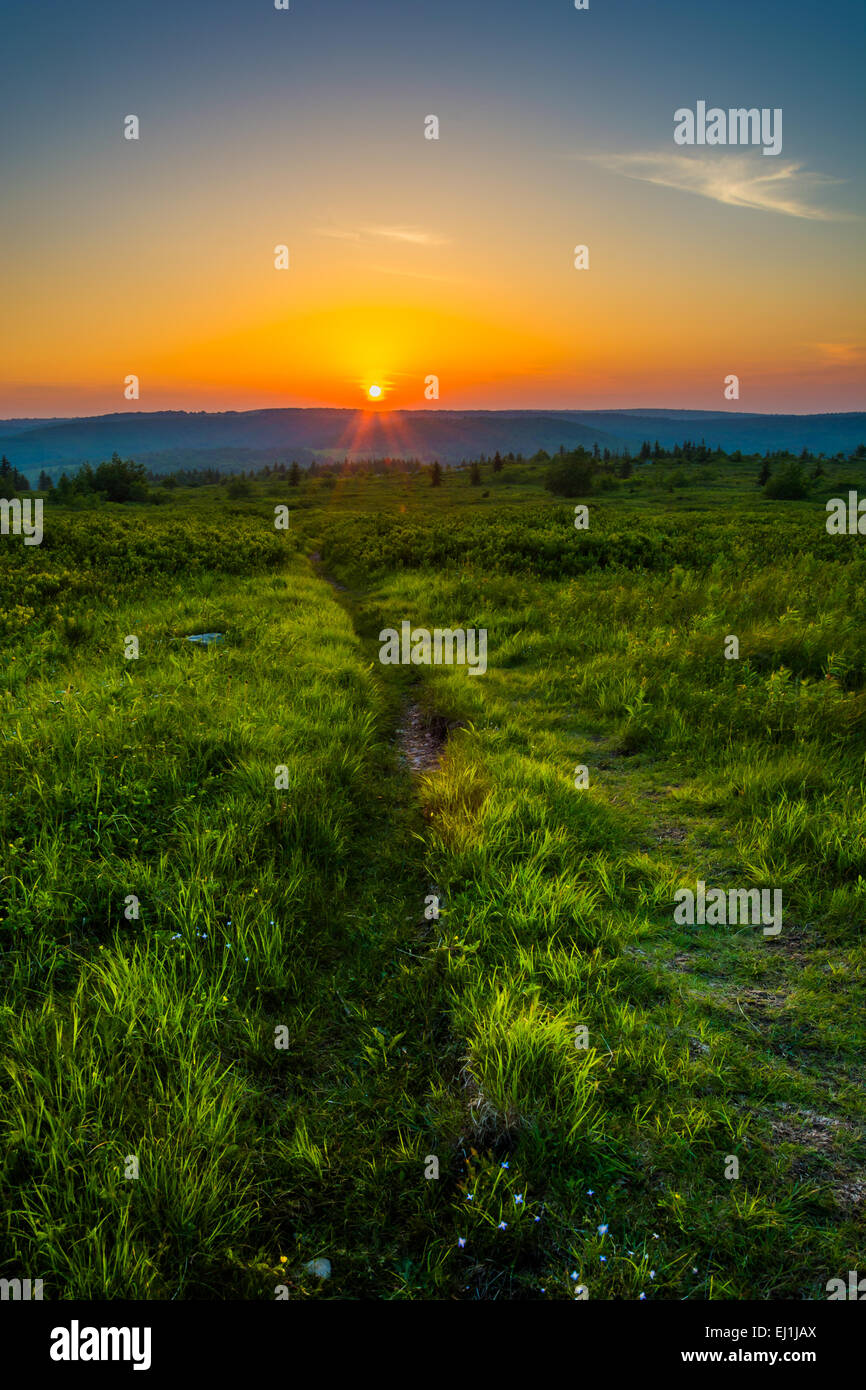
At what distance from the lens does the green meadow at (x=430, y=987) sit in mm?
2506

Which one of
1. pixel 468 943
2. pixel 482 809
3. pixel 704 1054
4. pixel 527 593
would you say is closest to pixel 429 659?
pixel 527 593

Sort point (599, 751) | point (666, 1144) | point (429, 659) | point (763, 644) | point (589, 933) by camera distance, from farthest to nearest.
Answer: point (429, 659) → point (763, 644) → point (599, 751) → point (589, 933) → point (666, 1144)

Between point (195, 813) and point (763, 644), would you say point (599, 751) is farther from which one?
point (195, 813)

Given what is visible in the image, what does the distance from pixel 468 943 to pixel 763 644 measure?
25.5 ft

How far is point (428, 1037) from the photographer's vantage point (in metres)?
3.60

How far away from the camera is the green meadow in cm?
251

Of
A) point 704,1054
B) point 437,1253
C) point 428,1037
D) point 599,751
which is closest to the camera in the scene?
point 437,1253

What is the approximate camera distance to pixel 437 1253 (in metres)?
2.53

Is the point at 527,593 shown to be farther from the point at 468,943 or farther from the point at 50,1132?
the point at 50,1132

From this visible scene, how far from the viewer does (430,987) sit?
155 inches

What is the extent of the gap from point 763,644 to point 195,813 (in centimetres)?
862

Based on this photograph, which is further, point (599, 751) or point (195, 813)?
point (599, 751)
